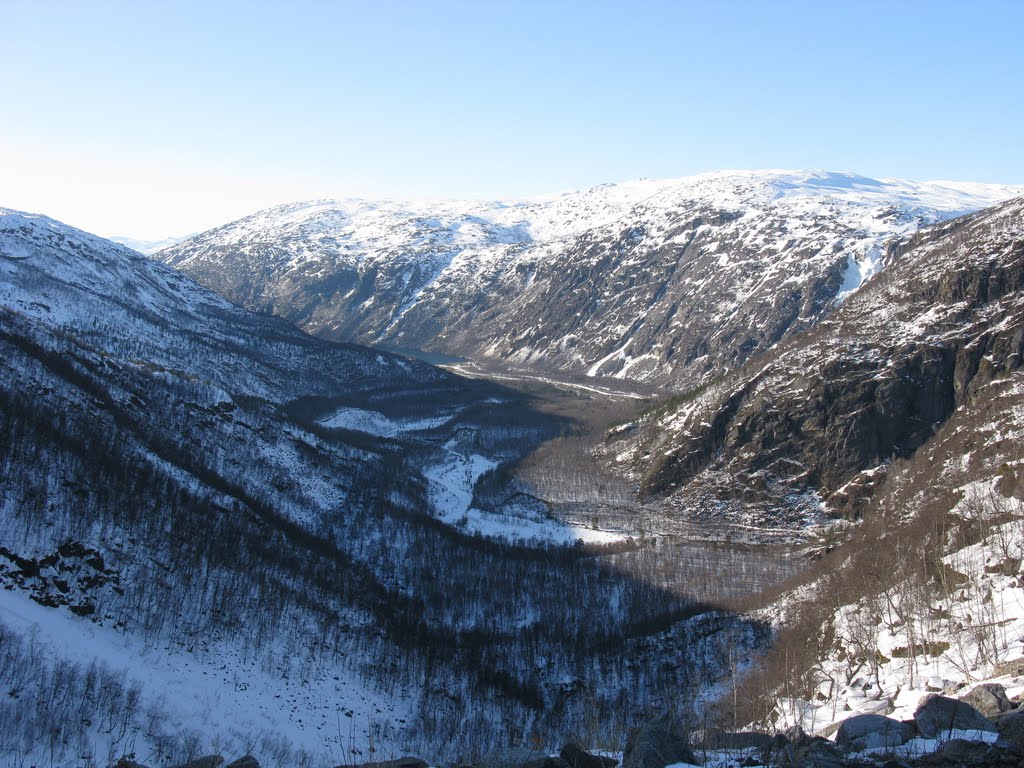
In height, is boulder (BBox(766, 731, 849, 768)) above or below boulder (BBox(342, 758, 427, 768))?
above

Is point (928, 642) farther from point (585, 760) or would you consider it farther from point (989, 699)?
point (585, 760)

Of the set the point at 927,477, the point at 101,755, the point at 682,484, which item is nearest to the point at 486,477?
the point at 682,484

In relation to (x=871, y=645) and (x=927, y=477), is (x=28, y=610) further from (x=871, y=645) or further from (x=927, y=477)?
(x=927, y=477)

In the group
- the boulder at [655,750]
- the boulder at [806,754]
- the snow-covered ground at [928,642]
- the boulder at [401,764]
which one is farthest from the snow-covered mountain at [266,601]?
the boulder at [806,754]

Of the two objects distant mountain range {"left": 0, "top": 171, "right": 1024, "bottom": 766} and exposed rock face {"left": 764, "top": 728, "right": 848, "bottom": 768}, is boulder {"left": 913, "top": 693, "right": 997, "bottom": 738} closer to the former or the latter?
exposed rock face {"left": 764, "top": 728, "right": 848, "bottom": 768}

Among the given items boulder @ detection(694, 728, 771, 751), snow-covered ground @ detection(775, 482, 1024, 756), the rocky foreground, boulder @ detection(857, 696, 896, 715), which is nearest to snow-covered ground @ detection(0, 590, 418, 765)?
the rocky foreground

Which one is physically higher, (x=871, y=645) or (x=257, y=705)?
(x=871, y=645)

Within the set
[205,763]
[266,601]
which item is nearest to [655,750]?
[205,763]

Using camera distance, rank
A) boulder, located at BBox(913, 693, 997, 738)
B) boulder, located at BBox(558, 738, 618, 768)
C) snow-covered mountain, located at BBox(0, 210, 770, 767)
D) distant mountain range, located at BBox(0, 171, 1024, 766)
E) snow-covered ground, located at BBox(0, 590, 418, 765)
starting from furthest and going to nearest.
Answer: distant mountain range, located at BBox(0, 171, 1024, 766) < snow-covered mountain, located at BBox(0, 210, 770, 767) < snow-covered ground, located at BBox(0, 590, 418, 765) < boulder, located at BBox(558, 738, 618, 768) < boulder, located at BBox(913, 693, 997, 738)

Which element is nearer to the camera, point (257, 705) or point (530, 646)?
point (257, 705)
